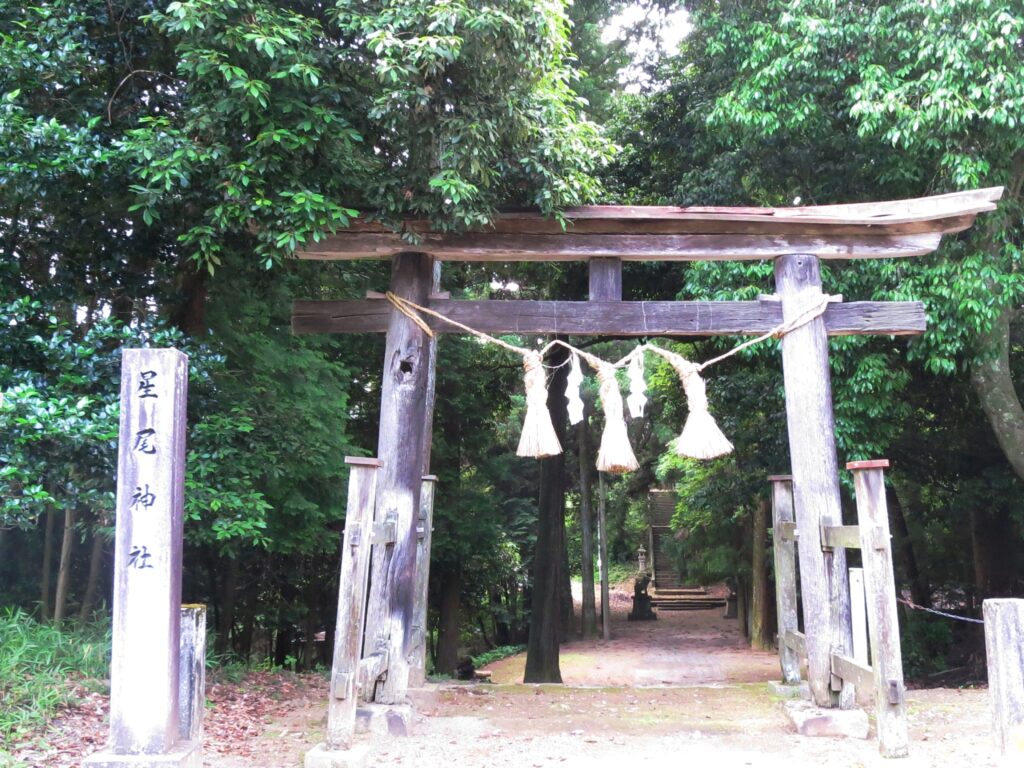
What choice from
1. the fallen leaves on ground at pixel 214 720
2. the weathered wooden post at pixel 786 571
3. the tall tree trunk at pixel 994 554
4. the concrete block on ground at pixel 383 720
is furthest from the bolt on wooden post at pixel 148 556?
the tall tree trunk at pixel 994 554

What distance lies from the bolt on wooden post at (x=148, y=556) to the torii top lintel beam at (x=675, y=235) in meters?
2.57

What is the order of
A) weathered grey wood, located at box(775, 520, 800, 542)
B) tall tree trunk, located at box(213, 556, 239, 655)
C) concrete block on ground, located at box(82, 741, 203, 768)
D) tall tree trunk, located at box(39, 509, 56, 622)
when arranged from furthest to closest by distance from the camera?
tall tree trunk, located at box(213, 556, 239, 655)
tall tree trunk, located at box(39, 509, 56, 622)
weathered grey wood, located at box(775, 520, 800, 542)
concrete block on ground, located at box(82, 741, 203, 768)

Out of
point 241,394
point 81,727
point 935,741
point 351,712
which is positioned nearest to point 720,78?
point 241,394

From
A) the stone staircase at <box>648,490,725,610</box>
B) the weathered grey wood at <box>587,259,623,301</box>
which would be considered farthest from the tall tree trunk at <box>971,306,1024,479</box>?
the stone staircase at <box>648,490,725,610</box>

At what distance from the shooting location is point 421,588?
24.1ft

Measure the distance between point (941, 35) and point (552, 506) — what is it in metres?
7.82

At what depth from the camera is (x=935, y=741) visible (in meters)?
5.52

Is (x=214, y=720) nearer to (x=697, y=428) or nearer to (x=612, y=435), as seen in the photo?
(x=612, y=435)

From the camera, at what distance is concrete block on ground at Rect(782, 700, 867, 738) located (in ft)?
18.3

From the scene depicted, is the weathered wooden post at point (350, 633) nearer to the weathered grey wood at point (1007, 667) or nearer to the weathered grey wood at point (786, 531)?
the weathered grey wood at point (1007, 667)

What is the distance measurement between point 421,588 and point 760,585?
990 cm

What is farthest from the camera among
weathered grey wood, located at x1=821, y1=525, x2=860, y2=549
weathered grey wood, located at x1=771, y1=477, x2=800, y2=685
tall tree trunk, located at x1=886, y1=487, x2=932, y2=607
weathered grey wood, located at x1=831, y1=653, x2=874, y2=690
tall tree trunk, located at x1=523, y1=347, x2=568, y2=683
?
tall tree trunk, located at x1=886, y1=487, x2=932, y2=607

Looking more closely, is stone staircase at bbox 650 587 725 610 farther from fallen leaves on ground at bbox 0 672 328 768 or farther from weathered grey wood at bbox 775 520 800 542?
weathered grey wood at bbox 775 520 800 542

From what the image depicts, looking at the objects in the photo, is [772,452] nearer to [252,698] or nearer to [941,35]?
[941,35]
